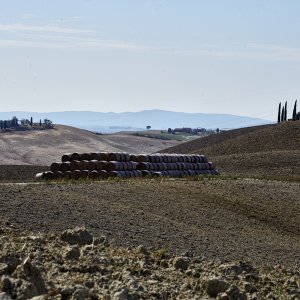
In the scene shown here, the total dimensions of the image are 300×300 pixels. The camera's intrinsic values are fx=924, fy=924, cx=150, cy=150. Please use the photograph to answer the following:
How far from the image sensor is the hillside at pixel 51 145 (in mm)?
111750

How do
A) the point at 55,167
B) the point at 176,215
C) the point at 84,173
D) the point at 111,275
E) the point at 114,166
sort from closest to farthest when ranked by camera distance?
the point at 111,275, the point at 176,215, the point at 114,166, the point at 84,173, the point at 55,167

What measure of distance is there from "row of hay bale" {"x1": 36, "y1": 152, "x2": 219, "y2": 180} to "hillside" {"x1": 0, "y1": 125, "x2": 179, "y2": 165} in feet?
195

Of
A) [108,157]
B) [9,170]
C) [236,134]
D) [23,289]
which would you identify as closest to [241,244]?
[23,289]

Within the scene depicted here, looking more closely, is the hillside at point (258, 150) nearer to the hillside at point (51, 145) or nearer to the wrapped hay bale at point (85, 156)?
the wrapped hay bale at point (85, 156)

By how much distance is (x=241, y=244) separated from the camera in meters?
23.5

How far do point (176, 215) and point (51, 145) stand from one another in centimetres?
10151

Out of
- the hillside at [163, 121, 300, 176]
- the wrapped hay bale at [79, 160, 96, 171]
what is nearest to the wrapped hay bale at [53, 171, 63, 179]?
the wrapped hay bale at [79, 160, 96, 171]

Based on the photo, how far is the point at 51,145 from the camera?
12694 centimetres

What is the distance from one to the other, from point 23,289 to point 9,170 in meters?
41.3

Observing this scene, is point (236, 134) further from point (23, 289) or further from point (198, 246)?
point (23, 289)

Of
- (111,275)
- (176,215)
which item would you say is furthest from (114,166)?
(111,275)

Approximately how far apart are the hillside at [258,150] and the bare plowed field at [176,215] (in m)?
23.3

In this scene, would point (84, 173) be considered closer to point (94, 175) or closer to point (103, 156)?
point (94, 175)

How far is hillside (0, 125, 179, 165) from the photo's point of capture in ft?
367
